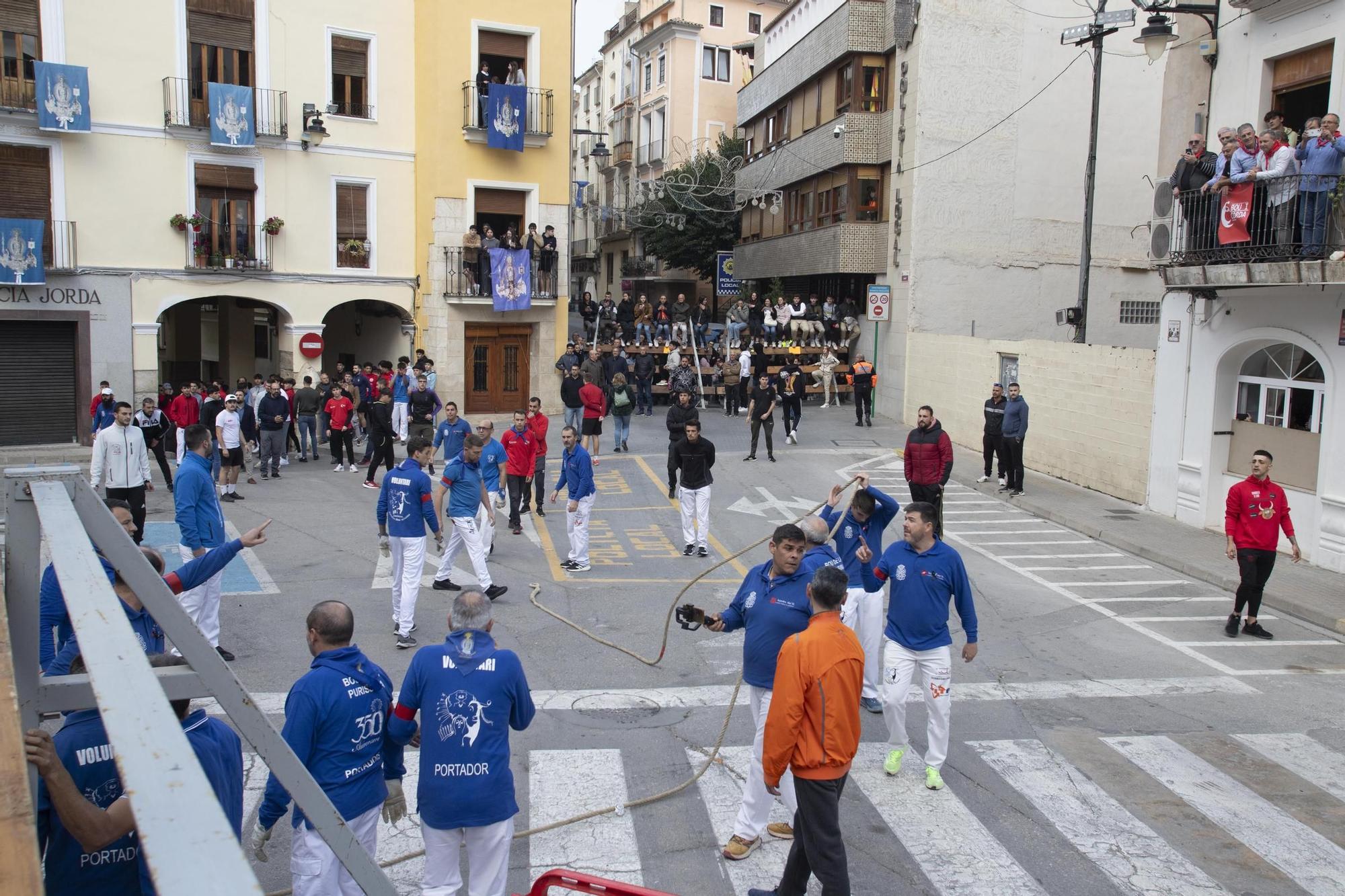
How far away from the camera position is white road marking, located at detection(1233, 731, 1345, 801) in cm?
768

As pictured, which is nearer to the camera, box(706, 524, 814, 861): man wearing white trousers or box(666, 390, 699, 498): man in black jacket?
box(706, 524, 814, 861): man wearing white trousers

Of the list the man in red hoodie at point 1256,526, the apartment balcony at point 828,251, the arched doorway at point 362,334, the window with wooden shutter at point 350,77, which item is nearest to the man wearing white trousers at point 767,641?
Answer: the man in red hoodie at point 1256,526

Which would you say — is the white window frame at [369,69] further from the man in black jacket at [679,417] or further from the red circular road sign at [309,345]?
the man in black jacket at [679,417]

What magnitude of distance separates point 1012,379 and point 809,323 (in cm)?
909

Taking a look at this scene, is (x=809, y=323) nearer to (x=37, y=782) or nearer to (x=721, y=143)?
(x=721, y=143)

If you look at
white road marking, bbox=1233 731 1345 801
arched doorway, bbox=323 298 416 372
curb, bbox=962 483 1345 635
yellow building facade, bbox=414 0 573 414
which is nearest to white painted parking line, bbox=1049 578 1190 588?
curb, bbox=962 483 1345 635

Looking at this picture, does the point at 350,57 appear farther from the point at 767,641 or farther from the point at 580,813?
the point at 767,641

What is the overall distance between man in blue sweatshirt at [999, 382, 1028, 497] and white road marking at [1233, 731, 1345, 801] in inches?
435

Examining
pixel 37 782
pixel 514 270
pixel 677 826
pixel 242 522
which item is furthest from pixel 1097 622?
pixel 514 270

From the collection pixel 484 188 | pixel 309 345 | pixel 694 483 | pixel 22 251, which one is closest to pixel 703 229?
pixel 484 188

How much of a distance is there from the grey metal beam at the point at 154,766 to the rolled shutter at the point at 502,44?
26.9m

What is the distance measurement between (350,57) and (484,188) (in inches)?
172

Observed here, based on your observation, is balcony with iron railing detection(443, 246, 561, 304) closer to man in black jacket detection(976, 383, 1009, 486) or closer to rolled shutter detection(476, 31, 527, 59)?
rolled shutter detection(476, 31, 527, 59)

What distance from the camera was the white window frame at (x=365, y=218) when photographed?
26.3m
